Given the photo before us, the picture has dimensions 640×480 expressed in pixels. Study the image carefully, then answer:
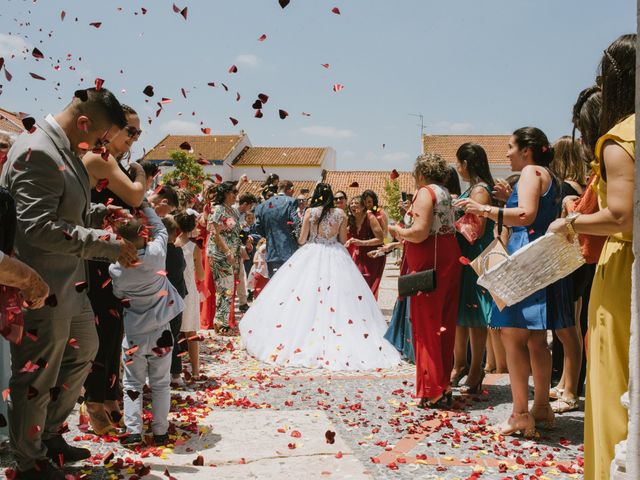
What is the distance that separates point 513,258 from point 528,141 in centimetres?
162

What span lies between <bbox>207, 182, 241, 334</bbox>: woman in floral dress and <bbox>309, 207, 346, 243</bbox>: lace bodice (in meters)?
1.84

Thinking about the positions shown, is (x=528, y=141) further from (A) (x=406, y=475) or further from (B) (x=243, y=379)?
(B) (x=243, y=379)

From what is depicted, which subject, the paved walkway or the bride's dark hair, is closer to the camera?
the paved walkway

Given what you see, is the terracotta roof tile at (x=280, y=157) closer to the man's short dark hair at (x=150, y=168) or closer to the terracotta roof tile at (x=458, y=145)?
the terracotta roof tile at (x=458, y=145)

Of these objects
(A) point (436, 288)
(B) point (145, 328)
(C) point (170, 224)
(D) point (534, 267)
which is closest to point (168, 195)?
(C) point (170, 224)

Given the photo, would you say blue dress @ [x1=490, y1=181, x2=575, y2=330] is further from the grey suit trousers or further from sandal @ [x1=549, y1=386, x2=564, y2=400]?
the grey suit trousers

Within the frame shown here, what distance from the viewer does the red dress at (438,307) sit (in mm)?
5367

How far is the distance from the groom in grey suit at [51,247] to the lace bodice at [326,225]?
15.4 ft

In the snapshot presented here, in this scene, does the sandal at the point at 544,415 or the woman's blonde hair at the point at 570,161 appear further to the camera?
the woman's blonde hair at the point at 570,161

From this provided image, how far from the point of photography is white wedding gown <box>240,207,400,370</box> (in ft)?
23.7

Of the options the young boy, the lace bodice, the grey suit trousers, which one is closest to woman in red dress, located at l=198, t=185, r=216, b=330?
the lace bodice

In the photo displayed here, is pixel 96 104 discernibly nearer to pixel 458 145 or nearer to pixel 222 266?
pixel 222 266

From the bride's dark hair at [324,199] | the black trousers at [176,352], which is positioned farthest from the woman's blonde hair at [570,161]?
the black trousers at [176,352]

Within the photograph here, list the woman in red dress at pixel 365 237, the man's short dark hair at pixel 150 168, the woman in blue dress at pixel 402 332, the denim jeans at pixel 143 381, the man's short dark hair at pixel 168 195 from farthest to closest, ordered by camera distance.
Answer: the woman in red dress at pixel 365 237
the woman in blue dress at pixel 402 332
the man's short dark hair at pixel 168 195
the man's short dark hair at pixel 150 168
the denim jeans at pixel 143 381
